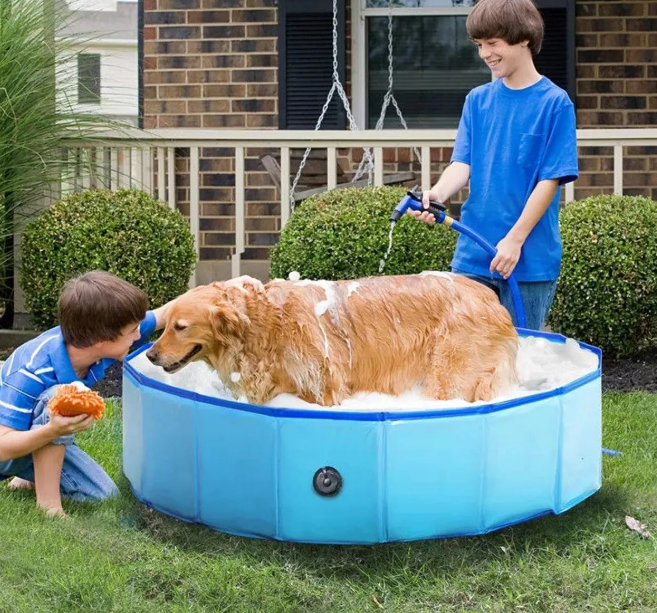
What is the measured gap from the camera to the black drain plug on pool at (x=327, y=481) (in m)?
3.30

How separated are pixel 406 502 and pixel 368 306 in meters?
0.69

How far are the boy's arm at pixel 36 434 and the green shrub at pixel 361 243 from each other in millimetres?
2864

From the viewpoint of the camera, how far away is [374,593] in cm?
325

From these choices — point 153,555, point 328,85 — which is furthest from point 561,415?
point 328,85

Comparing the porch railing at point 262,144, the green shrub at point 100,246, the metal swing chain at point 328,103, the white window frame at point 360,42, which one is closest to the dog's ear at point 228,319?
the green shrub at point 100,246

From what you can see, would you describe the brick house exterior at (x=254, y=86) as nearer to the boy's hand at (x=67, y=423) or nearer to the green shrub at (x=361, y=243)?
the green shrub at (x=361, y=243)

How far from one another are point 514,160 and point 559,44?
5156mm

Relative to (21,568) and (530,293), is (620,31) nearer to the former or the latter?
(530,293)

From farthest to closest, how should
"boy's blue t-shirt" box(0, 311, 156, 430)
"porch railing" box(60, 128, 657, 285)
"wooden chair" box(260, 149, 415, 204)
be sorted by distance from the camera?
"wooden chair" box(260, 149, 415, 204) < "porch railing" box(60, 128, 657, 285) < "boy's blue t-shirt" box(0, 311, 156, 430)

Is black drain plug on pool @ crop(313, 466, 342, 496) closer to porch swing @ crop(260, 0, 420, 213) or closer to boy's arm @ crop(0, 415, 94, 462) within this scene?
boy's arm @ crop(0, 415, 94, 462)

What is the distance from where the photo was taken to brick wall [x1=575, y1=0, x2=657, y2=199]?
8.81 m

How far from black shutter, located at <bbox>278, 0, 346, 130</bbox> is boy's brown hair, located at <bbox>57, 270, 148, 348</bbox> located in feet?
17.9

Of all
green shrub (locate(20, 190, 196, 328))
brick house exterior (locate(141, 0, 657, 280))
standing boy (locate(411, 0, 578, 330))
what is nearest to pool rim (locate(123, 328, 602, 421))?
standing boy (locate(411, 0, 578, 330))

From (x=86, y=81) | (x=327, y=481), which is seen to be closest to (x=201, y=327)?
(x=327, y=481)
